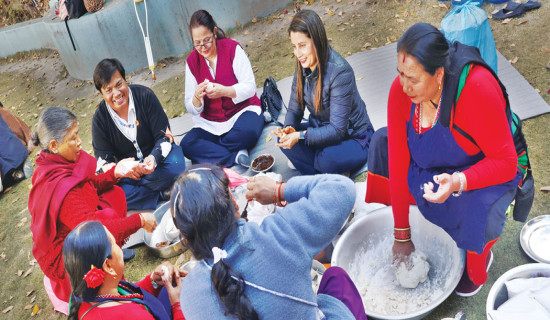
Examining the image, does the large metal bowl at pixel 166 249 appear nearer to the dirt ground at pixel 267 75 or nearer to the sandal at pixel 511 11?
the dirt ground at pixel 267 75

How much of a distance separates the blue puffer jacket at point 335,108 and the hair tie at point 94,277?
2002 mm

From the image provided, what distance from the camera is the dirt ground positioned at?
3496 mm

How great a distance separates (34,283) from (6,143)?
2.57 m

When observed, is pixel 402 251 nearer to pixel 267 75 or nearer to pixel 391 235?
pixel 391 235

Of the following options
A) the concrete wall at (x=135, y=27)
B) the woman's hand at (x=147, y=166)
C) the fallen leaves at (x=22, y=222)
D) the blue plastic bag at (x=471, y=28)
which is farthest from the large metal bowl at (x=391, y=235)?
→ the concrete wall at (x=135, y=27)

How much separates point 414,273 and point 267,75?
158 inches

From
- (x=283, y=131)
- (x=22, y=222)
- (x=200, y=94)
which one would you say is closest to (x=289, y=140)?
(x=283, y=131)

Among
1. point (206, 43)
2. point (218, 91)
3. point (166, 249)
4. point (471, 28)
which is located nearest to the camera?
point (471, 28)

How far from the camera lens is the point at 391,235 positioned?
3002 mm

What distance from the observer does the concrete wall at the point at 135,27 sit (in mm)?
7254

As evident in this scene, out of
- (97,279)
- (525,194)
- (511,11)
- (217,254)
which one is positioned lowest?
(525,194)

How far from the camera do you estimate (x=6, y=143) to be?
231 inches

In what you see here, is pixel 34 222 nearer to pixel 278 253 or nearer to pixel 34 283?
pixel 34 283

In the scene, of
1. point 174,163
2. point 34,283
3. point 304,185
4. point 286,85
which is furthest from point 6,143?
point 304,185
